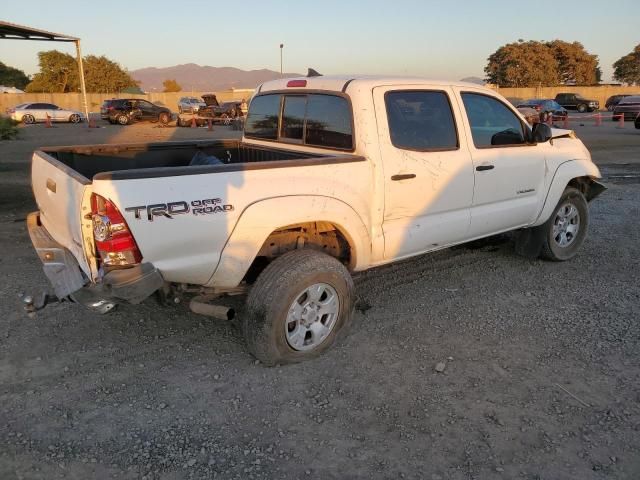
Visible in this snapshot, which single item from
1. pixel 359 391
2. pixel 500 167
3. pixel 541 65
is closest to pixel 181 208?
pixel 359 391

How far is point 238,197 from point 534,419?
218 cm

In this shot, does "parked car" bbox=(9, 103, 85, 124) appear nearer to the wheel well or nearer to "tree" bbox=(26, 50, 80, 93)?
the wheel well

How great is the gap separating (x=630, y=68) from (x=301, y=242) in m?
96.3

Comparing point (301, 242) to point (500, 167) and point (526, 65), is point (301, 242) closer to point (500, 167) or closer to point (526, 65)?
point (500, 167)

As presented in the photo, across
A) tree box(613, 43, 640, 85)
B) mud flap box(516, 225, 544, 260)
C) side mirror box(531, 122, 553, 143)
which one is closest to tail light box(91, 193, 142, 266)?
side mirror box(531, 122, 553, 143)

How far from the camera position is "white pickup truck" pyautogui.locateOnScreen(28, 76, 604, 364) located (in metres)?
3.15

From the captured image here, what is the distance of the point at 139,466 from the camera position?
9.18 feet

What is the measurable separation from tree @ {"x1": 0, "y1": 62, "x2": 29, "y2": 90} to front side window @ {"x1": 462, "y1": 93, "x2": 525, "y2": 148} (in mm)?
79829

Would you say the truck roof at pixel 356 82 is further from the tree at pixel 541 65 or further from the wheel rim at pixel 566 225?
the tree at pixel 541 65

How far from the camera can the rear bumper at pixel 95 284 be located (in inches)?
122

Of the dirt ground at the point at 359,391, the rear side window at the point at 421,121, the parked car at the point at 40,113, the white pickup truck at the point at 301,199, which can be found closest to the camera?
the dirt ground at the point at 359,391

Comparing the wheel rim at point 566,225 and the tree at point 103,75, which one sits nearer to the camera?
the wheel rim at point 566,225

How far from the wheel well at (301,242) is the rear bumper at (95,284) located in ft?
2.80

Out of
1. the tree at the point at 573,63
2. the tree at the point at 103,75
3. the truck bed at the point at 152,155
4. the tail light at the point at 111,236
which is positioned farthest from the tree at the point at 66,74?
the tail light at the point at 111,236
